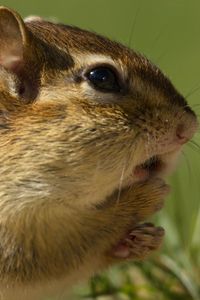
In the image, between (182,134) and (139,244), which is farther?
(139,244)

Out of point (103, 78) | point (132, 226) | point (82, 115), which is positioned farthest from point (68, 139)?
point (132, 226)

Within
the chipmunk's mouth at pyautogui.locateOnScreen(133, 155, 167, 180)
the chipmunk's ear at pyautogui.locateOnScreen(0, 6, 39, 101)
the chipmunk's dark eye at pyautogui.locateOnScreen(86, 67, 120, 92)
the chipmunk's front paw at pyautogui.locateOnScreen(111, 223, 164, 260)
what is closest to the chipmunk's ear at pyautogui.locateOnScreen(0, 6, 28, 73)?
the chipmunk's ear at pyautogui.locateOnScreen(0, 6, 39, 101)

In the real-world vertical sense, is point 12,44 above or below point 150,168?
above

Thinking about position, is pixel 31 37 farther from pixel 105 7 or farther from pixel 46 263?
pixel 105 7

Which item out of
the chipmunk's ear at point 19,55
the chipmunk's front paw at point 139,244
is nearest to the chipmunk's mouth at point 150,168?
the chipmunk's front paw at point 139,244

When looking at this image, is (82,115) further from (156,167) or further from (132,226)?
(132,226)

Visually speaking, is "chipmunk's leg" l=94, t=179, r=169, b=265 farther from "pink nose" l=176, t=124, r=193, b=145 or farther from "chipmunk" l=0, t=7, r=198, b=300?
"pink nose" l=176, t=124, r=193, b=145

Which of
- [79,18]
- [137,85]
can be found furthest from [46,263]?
[79,18]

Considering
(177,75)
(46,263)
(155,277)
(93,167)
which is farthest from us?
(177,75)
